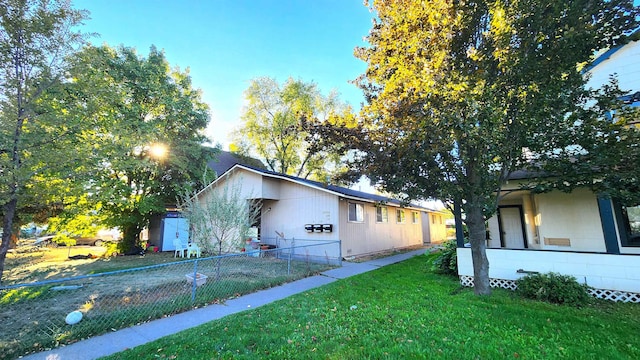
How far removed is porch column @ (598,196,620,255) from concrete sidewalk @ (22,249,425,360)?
675cm

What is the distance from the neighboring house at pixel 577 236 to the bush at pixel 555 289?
50 centimetres

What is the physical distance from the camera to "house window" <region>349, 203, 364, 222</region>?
41.4ft

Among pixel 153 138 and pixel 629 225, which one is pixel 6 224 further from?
pixel 629 225

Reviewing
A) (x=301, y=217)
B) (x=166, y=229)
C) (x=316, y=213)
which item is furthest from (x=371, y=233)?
(x=166, y=229)

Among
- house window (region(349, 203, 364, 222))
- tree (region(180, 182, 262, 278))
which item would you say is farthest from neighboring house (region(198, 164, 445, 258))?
tree (region(180, 182, 262, 278))

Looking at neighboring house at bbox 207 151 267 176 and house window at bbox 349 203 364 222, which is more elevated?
neighboring house at bbox 207 151 267 176

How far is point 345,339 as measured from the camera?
3.94 metres

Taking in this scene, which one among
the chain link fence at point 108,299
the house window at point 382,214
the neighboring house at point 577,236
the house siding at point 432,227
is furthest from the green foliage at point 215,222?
the house siding at point 432,227

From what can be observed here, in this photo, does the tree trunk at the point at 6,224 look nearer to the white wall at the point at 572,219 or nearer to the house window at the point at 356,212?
the house window at the point at 356,212

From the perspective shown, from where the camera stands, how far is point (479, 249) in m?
6.23

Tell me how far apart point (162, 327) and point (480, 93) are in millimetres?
7038

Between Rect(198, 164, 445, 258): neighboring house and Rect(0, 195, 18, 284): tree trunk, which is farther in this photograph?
Rect(198, 164, 445, 258): neighboring house

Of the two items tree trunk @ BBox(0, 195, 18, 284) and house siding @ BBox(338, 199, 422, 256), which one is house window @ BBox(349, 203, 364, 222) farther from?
tree trunk @ BBox(0, 195, 18, 284)

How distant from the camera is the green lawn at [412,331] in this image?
3514 millimetres
